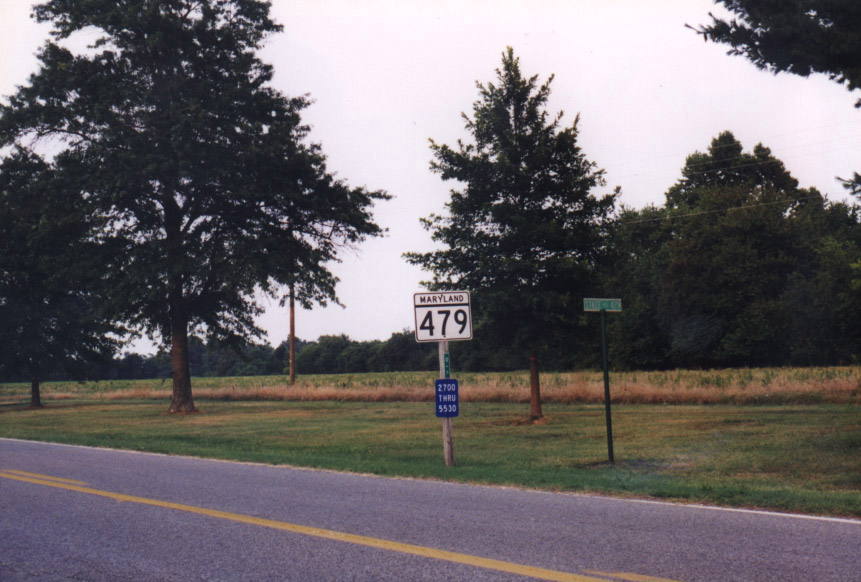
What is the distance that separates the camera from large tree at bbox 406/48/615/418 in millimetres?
19953

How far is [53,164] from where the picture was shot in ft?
98.2

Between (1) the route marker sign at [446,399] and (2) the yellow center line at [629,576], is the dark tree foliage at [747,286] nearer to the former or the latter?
(1) the route marker sign at [446,399]

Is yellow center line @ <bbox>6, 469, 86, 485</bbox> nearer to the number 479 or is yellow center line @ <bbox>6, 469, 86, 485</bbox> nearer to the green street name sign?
the number 479

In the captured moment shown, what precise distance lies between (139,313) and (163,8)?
41.2 ft

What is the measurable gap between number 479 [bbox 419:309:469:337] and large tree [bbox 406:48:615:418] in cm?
788

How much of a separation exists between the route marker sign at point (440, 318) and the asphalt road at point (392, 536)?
280cm

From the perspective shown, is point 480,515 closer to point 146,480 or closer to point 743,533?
point 743,533

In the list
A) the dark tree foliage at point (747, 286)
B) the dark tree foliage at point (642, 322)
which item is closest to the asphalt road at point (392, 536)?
the dark tree foliage at point (747, 286)

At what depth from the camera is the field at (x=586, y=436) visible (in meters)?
9.95

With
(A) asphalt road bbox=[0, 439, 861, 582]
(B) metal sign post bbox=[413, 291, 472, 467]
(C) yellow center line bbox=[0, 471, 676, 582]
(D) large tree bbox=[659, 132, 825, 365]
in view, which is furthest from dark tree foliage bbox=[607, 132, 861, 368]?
(C) yellow center line bbox=[0, 471, 676, 582]

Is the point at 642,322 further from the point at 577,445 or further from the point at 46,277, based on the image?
the point at 577,445

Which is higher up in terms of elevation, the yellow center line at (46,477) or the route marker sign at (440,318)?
the route marker sign at (440,318)

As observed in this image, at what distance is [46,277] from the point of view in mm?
43188

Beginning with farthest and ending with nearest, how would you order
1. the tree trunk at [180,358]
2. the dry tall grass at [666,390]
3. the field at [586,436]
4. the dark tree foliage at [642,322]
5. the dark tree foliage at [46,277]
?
1. the dark tree foliage at [642,322]
2. the tree trunk at [180,358]
3. the dark tree foliage at [46,277]
4. the dry tall grass at [666,390]
5. the field at [586,436]
